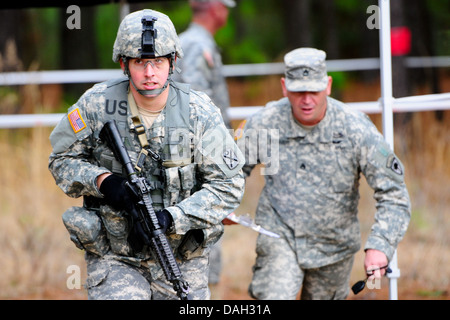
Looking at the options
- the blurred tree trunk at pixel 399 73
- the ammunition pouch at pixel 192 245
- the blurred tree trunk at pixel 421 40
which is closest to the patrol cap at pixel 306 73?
the ammunition pouch at pixel 192 245

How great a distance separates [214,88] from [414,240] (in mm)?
2746

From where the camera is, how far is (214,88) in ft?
21.0

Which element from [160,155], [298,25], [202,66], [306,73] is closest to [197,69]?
[202,66]

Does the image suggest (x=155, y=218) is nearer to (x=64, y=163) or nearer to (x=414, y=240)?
(x=64, y=163)

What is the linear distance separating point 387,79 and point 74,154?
2084mm

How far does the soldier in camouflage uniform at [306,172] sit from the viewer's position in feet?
15.5

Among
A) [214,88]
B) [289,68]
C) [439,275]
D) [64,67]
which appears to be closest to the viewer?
[289,68]

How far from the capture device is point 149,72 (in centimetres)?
376

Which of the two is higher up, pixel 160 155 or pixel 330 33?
pixel 330 33

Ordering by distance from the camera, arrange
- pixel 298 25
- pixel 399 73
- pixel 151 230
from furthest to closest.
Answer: pixel 298 25
pixel 399 73
pixel 151 230

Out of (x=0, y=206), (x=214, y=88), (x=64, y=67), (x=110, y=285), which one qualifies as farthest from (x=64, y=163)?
(x=64, y=67)

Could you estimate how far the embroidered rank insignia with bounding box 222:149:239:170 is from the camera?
12.7 ft

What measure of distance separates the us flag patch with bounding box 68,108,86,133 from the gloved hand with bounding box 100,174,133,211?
30 cm

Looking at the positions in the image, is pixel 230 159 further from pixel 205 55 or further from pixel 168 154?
pixel 205 55
